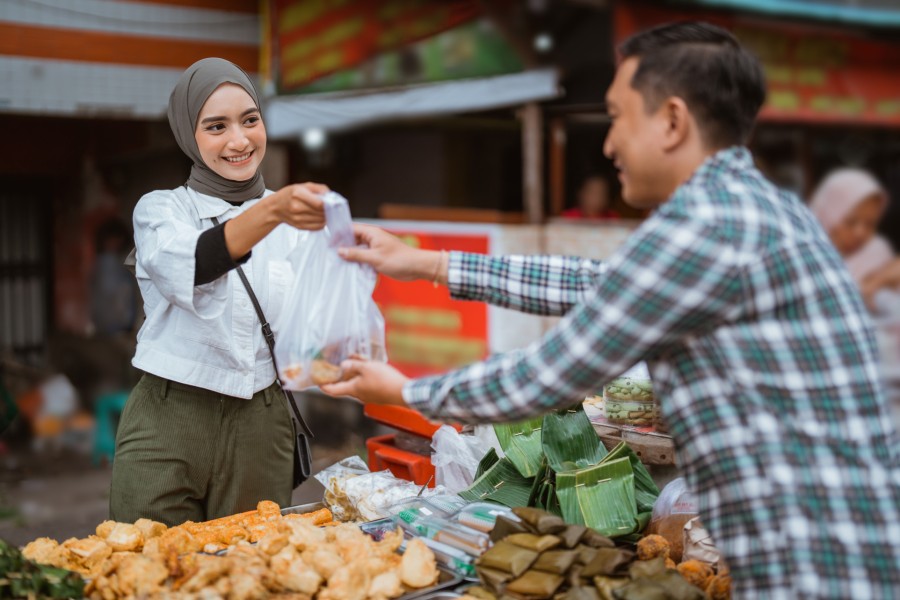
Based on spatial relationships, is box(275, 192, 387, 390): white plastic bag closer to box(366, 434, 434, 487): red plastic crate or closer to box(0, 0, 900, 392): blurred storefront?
box(366, 434, 434, 487): red plastic crate

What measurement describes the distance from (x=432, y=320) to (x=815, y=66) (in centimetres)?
369

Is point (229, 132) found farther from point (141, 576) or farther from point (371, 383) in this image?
point (141, 576)

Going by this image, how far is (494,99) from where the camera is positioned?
7262mm

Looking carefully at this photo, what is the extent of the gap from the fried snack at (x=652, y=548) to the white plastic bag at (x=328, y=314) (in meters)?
0.92

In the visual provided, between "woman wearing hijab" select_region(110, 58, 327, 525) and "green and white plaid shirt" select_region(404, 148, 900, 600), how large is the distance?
148 cm

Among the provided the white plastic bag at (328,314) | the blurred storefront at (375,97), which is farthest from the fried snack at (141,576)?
the blurred storefront at (375,97)

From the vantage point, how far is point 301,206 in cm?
226

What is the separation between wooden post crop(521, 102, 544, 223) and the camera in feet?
24.0

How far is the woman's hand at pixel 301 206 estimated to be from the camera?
7.36ft

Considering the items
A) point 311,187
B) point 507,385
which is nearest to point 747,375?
point 507,385

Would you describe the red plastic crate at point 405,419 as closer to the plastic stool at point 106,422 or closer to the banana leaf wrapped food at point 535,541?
the banana leaf wrapped food at point 535,541

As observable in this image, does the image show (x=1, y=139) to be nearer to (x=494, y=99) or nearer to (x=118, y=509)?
(x=494, y=99)

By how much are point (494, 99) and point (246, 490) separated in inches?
193

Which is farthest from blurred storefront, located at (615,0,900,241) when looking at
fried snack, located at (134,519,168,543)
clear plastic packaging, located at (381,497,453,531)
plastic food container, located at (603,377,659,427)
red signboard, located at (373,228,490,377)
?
fried snack, located at (134,519,168,543)
